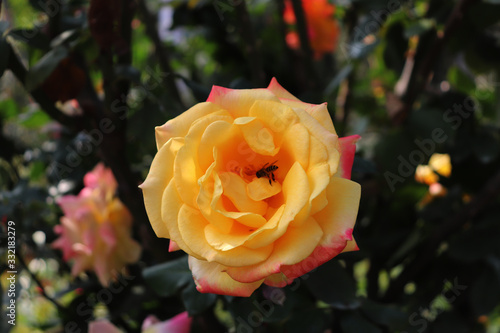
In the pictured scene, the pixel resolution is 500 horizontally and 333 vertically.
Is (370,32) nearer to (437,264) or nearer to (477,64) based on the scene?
(477,64)

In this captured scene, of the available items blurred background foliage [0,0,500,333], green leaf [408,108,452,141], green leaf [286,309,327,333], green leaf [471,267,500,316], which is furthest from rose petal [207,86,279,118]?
green leaf [471,267,500,316]

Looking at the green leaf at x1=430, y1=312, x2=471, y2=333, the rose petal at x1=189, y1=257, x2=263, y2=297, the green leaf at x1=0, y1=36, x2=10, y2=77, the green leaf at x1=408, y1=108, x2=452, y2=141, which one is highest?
the green leaf at x1=0, y1=36, x2=10, y2=77

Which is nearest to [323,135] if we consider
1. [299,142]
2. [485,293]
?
[299,142]

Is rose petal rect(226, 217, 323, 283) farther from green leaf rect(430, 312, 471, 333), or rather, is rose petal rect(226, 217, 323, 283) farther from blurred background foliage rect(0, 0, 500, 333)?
green leaf rect(430, 312, 471, 333)

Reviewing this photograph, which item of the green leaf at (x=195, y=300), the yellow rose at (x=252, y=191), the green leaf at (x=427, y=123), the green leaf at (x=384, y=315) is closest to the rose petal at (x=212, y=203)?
the yellow rose at (x=252, y=191)

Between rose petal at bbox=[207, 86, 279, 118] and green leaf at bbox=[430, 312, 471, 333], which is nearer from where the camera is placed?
rose petal at bbox=[207, 86, 279, 118]

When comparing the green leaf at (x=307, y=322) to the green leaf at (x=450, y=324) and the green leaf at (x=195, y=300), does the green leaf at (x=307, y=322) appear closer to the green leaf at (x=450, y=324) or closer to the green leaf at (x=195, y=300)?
the green leaf at (x=195, y=300)

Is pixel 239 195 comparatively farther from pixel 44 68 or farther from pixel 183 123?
pixel 44 68
